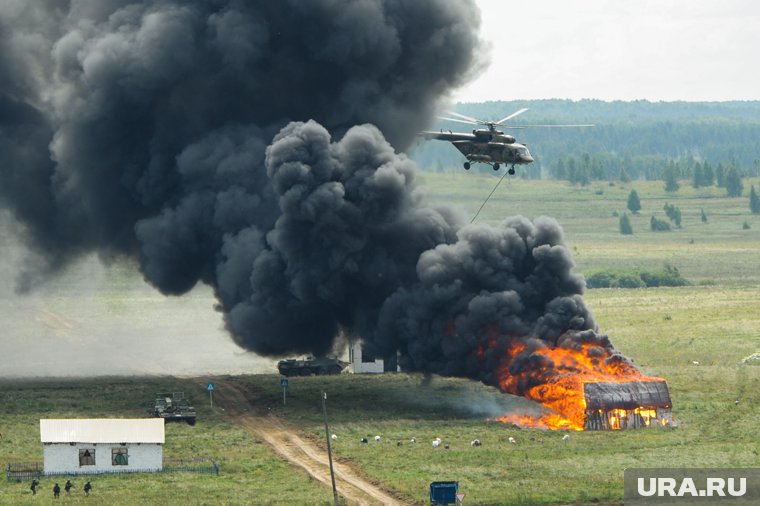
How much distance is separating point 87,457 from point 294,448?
1339 centimetres

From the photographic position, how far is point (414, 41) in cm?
12812

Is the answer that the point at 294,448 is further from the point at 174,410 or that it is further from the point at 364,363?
the point at 364,363

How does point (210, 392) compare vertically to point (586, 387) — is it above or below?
below

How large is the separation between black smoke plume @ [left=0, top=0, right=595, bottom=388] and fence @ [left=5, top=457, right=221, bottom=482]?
2256 centimetres

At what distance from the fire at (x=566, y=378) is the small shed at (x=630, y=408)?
63 mm

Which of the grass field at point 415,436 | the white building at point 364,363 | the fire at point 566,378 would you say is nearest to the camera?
the grass field at point 415,436

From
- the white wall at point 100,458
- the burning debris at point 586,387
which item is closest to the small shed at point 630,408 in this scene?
the burning debris at point 586,387

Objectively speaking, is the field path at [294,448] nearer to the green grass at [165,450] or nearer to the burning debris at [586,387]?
the green grass at [165,450]

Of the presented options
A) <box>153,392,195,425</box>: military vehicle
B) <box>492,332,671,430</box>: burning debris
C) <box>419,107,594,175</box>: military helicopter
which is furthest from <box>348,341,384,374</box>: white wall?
<box>492,332,671,430</box>: burning debris

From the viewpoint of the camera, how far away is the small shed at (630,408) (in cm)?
10069

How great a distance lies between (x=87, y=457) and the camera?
9012 cm

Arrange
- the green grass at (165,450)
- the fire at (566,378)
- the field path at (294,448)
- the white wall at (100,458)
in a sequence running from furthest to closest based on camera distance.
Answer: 1. the fire at (566,378)
2. the white wall at (100,458)
3. the field path at (294,448)
4. the green grass at (165,450)

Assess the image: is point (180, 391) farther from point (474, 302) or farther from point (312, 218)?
point (474, 302)

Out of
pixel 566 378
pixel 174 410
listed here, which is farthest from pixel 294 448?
pixel 566 378
